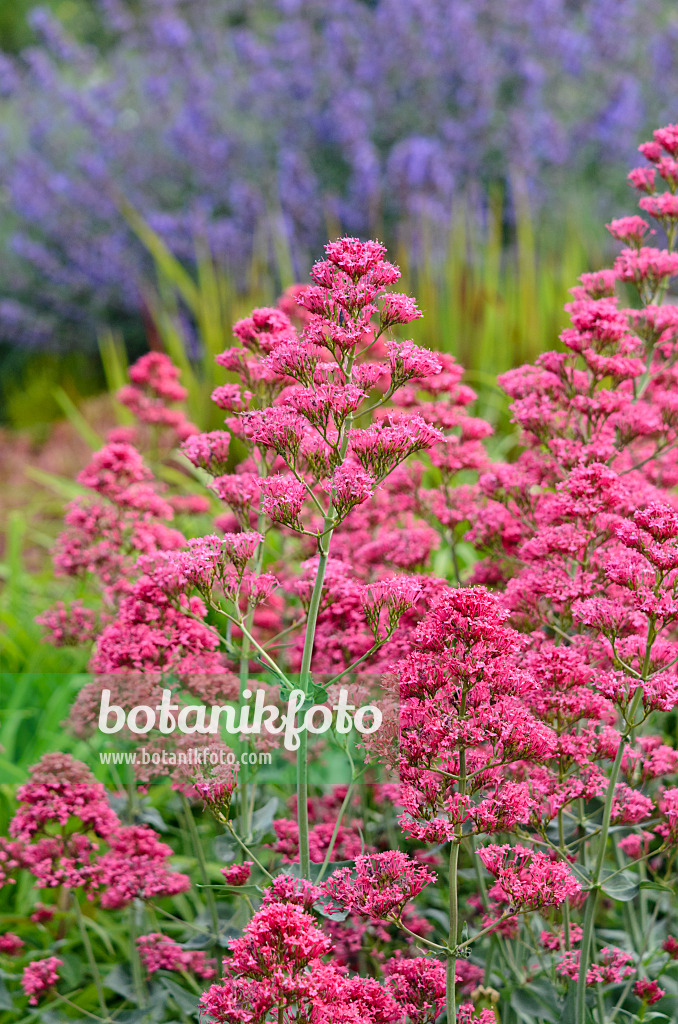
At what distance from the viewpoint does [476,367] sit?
6.48m

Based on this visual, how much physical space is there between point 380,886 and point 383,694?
16.4 inches

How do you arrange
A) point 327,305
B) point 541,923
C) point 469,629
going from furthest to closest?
1. point 541,923
2. point 327,305
3. point 469,629

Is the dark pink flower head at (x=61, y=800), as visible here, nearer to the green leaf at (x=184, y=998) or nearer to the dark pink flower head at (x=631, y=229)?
the green leaf at (x=184, y=998)

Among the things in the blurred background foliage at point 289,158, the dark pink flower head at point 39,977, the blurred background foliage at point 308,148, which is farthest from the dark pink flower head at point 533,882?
the blurred background foliage at point 308,148

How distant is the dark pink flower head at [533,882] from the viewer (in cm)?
171

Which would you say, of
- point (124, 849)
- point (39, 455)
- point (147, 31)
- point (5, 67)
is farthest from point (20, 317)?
point (124, 849)

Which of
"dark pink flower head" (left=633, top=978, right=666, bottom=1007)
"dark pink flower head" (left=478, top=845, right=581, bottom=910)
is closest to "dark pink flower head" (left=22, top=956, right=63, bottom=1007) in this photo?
"dark pink flower head" (left=478, top=845, right=581, bottom=910)

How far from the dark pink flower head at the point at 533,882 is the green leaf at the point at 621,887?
0.67 feet

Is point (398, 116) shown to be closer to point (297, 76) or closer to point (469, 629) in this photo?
point (297, 76)

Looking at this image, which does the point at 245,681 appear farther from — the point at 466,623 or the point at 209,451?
the point at 466,623

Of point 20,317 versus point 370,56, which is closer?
point 370,56

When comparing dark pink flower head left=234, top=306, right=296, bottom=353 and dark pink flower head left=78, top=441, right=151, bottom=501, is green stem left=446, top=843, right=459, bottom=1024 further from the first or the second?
dark pink flower head left=78, top=441, right=151, bottom=501

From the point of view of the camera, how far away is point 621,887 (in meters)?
1.99

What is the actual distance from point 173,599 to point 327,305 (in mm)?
676
